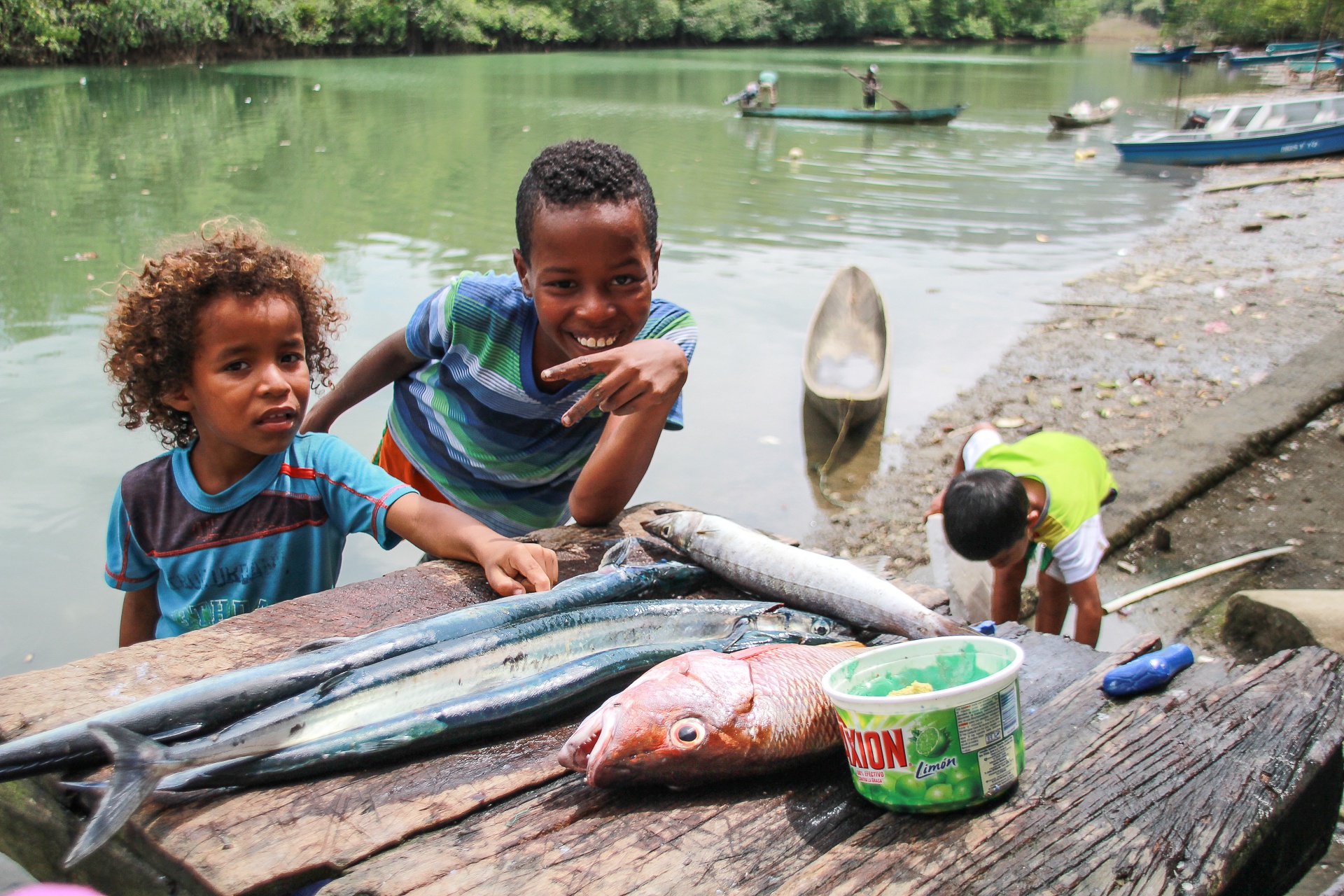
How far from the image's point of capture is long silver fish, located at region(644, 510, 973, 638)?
213cm

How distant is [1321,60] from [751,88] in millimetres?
29071

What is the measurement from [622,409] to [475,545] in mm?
509

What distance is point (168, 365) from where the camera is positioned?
7.75 feet

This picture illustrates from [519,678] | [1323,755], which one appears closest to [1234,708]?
[1323,755]

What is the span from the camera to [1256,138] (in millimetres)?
18375

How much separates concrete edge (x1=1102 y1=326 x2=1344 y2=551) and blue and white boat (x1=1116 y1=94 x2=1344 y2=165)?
13.8 meters

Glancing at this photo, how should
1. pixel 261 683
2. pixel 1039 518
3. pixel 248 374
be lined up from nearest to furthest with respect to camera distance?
1. pixel 261 683
2. pixel 248 374
3. pixel 1039 518

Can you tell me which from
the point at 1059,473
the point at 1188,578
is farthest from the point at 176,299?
the point at 1188,578

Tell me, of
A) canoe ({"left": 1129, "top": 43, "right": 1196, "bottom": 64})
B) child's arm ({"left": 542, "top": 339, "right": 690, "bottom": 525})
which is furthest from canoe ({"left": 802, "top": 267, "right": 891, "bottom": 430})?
canoe ({"left": 1129, "top": 43, "right": 1196, "bottom": 64})

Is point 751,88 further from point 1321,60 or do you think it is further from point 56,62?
point 1321,60

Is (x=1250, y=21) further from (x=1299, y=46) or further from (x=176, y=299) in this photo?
(x=176, y=299)

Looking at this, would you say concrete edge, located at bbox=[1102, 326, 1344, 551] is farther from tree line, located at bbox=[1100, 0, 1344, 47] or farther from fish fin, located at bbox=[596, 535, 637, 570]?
tree line, located at bbox=[1100, 0, 1344, 47]

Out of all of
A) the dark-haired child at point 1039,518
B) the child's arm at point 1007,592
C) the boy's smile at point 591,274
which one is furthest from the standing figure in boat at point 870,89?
the boy's smile at point 591,274

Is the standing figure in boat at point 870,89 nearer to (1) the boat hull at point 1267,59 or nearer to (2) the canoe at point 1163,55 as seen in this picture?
(1) the boat hull at point 1267,59
